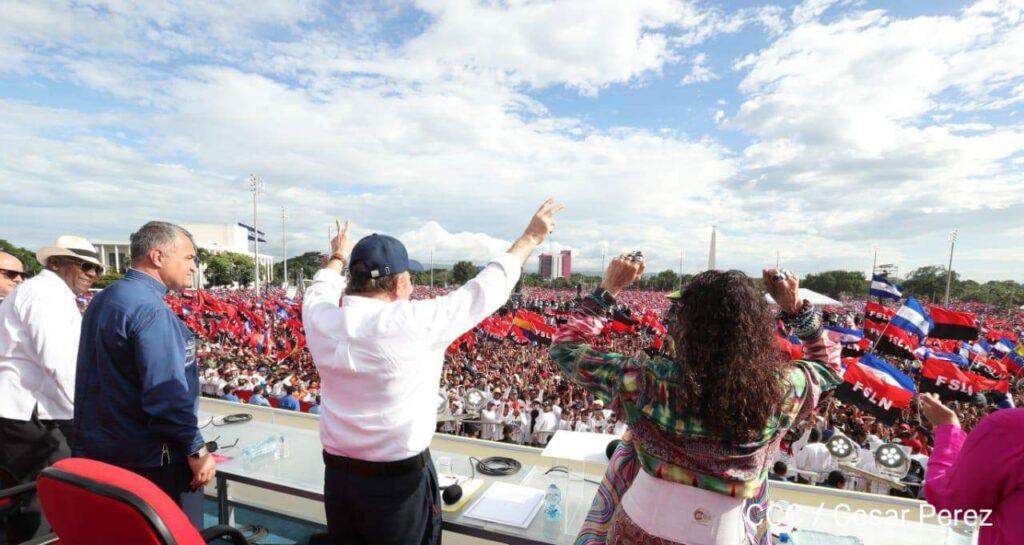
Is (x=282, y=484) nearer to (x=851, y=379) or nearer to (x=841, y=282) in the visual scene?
(x=851, y=379)

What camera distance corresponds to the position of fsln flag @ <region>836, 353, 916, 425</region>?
232 inches

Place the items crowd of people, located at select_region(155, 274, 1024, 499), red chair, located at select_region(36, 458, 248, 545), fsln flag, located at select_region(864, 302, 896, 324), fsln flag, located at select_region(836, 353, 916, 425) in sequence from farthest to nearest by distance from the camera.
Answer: fsln flag, located at select_region(864, 302, 896, 324), crowd of people, located at select_region(155, 274, 1024, 499), fsln flag, located at select_region(836, 353, 916, 425), red chair, located at select_region(36, 458, 248, 545)

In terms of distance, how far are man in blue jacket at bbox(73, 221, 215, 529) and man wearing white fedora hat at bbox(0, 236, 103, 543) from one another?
39.5 inches

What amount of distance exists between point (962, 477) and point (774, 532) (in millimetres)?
958

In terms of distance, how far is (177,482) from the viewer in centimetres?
206

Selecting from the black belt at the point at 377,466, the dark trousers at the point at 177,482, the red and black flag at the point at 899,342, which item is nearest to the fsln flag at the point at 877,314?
the red and black flag at the point at 899,342

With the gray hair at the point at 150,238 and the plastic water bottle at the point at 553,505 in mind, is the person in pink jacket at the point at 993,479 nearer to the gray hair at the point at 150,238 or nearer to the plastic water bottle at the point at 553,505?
the plastic water bottle at the point at 553,505

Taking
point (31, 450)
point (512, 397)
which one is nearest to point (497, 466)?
point (31, 450)

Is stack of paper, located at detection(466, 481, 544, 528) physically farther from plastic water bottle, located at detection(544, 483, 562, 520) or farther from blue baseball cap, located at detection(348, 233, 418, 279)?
blue baseball cap, located at detection(348, 233, 418, 279)

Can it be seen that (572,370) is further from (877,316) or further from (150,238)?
(877,316)

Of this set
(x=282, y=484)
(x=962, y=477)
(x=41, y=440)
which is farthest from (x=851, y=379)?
(x=41, y=440)

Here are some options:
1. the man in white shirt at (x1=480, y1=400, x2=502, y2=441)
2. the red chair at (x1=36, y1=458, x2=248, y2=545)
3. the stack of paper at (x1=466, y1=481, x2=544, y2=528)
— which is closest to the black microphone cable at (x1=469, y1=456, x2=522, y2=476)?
the stack of paper at (x1=466, y1=481, x2=544, y2=528)

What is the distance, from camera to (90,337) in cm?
194

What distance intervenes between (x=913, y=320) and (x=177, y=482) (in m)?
10.2
